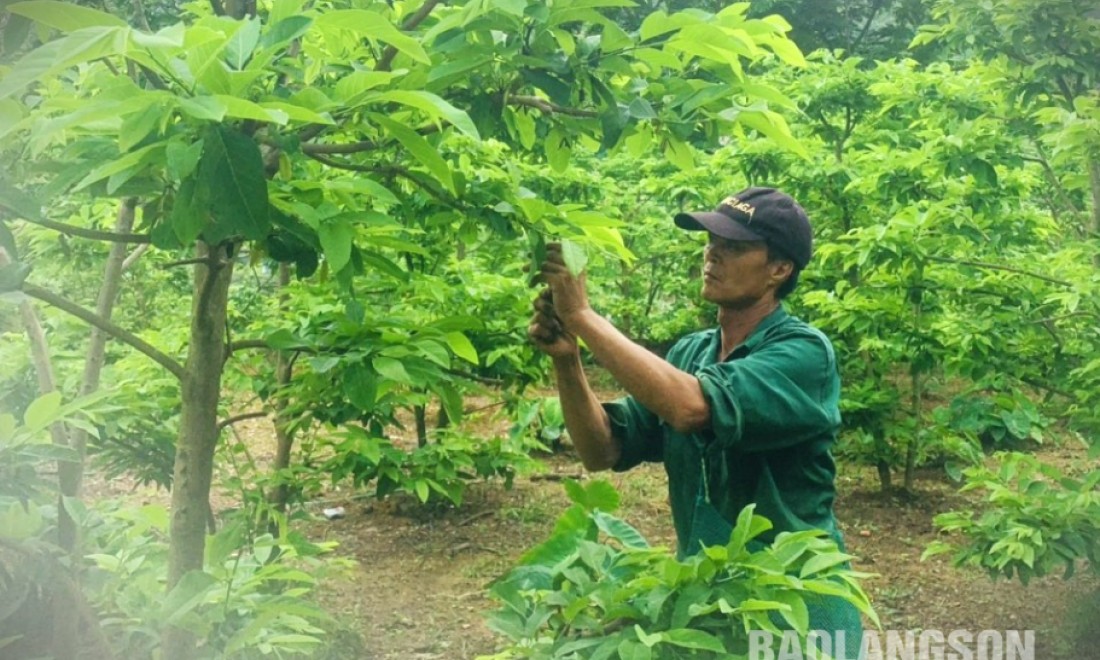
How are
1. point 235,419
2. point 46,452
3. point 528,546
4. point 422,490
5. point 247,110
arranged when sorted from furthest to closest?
point 528,546 < point 422,490 < point 235,419 < point 46,452 < point 247,110

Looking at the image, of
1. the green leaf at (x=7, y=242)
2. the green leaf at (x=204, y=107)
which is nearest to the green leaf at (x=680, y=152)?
the green leaf at (x=204, y=107)

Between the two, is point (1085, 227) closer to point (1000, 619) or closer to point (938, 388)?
point (938, 388)

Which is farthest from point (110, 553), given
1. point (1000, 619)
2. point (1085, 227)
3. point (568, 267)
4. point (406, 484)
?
point (1085, 227)

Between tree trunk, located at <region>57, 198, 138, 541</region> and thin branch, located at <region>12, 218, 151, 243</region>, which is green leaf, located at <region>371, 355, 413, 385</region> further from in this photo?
tree trunk, located at <region>57, 198, 138, 541</region>

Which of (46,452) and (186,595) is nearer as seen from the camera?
(46,452)

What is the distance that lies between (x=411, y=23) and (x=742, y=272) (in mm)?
651

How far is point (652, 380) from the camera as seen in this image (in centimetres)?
144

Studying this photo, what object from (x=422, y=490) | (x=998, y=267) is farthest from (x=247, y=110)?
(x=998, y=267)

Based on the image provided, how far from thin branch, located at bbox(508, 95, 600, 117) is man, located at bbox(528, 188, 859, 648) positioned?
21cm

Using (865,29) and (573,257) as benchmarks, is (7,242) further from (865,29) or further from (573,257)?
(865,29)

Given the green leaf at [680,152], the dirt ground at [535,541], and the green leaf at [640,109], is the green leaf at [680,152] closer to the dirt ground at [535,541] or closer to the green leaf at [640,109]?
the green leaf at [640,109]

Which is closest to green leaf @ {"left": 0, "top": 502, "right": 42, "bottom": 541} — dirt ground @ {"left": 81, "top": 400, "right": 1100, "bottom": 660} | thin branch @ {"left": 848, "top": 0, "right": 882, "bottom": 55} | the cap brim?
the cap brim

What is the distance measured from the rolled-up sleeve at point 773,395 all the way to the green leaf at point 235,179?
674mm

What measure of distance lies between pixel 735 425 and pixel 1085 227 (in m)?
3.34
